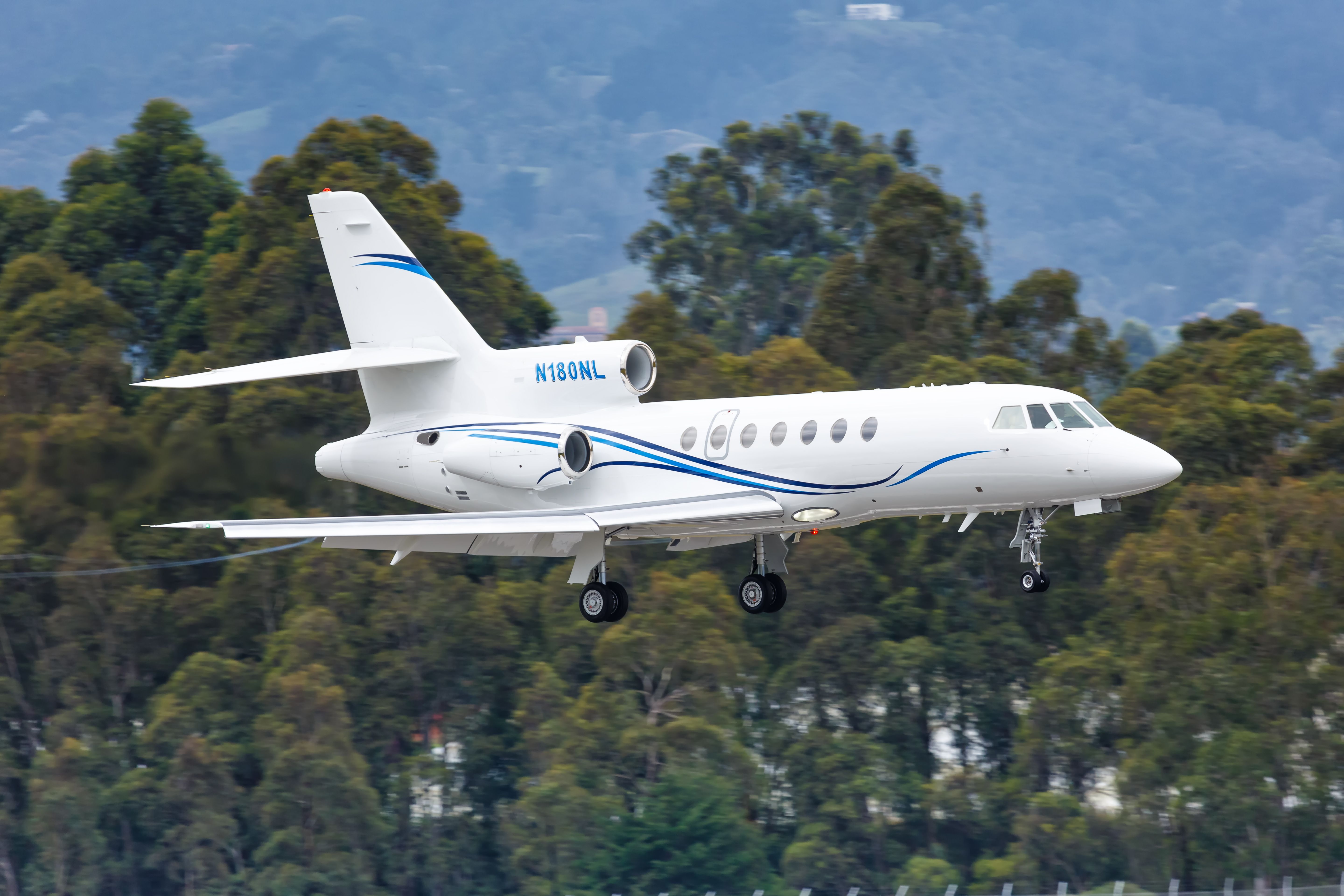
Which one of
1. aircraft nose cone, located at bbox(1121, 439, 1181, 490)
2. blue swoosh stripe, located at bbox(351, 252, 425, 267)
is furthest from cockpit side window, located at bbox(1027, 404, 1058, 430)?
blue swoosh stripe, located at bbox(351, 252, 425, 267)

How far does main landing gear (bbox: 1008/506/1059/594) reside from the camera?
21422 millimetres

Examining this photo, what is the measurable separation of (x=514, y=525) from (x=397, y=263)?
623cm

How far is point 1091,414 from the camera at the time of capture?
21.7m

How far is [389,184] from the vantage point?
A: 62.6 metres

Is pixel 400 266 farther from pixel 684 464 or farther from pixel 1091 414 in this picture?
pixel 1091 414

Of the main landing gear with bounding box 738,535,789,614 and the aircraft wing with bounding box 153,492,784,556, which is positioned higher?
the aircraft wing with bounding box 153,492,784,556

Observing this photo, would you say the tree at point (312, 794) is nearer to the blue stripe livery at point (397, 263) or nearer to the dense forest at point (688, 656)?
the dense forest at point (688, 656)

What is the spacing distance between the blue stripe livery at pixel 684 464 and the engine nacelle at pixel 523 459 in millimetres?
42

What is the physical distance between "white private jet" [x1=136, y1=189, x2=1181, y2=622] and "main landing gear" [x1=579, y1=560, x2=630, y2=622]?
0.03 metres

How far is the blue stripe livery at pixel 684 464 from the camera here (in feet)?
72.6

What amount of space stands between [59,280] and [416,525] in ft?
147

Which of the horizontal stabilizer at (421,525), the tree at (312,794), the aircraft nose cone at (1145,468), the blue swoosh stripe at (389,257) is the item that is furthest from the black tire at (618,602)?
the tree at (312,794)

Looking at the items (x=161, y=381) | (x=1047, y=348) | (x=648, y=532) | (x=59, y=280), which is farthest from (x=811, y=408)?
(x=59, y=280)

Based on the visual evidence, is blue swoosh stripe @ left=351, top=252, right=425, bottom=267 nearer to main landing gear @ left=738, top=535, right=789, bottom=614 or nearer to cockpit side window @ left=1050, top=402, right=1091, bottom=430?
main landing gear @ left=738, top=535, right=789, bottom=614
